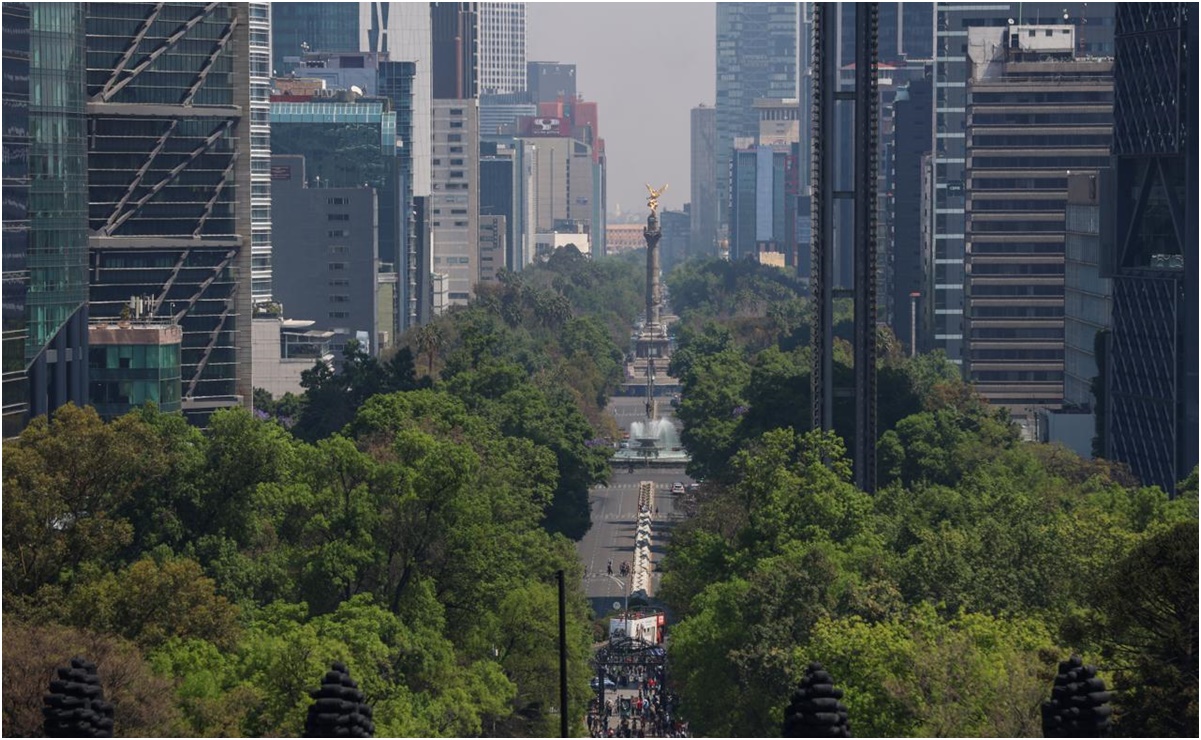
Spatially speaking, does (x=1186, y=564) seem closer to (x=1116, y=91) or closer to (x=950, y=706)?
(x=950, y=706)

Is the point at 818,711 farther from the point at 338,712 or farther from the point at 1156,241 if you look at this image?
the point at 1156,241

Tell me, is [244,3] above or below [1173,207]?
above

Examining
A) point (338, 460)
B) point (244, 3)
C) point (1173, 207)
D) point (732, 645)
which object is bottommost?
point (732, 645)

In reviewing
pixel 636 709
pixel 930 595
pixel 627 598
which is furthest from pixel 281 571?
pixel 627 598

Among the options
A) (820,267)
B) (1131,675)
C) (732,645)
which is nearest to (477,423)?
(820,267)

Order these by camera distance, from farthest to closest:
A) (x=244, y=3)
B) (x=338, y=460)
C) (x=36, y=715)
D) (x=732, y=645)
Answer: (x=244, y=3) → (x=338, y=460) → (x=732, y=645) → (x=36, y=715)

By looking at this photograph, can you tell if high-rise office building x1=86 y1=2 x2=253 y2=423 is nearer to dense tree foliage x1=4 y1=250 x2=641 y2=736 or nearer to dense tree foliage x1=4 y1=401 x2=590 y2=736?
dense tree foliage x1=4 y1=250 x2=641 y2=736
